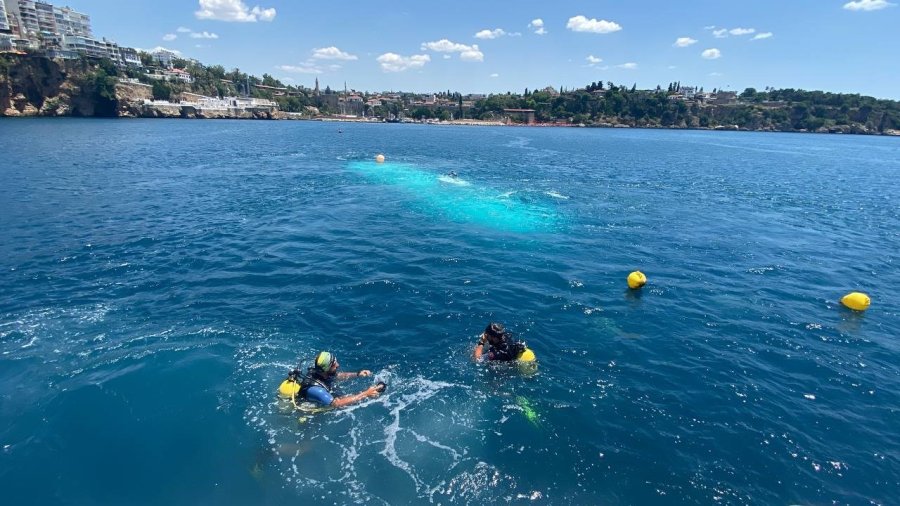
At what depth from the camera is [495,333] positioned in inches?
677

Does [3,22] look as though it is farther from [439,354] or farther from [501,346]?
[501,346]

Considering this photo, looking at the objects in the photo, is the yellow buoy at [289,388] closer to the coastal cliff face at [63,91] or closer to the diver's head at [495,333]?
the diver's head at [495,333]

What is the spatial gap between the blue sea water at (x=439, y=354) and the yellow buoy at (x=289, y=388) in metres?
0.56

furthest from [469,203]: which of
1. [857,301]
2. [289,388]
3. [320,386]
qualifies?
[289,388]

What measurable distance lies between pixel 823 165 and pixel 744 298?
321 feet

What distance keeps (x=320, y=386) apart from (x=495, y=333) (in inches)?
266

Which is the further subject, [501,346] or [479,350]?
[479,350]

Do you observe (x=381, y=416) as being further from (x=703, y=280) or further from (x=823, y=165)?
(x=823, y=165)

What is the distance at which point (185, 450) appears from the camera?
514 inches

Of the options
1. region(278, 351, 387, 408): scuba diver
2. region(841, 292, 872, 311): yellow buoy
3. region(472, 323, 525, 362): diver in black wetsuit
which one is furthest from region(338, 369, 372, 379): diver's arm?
region(841, 292, 872, 311): yellow buoy

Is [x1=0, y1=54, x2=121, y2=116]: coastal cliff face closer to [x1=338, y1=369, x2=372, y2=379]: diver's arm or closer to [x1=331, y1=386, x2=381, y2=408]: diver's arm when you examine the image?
[x1=338, y1=369, x2=372, y2=379]: diver's arm

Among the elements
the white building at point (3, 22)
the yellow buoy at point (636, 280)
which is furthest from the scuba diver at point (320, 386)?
the white building at point (3, 22)

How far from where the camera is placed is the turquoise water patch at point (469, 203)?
3900cm

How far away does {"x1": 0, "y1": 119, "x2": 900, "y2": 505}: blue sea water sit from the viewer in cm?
1256
